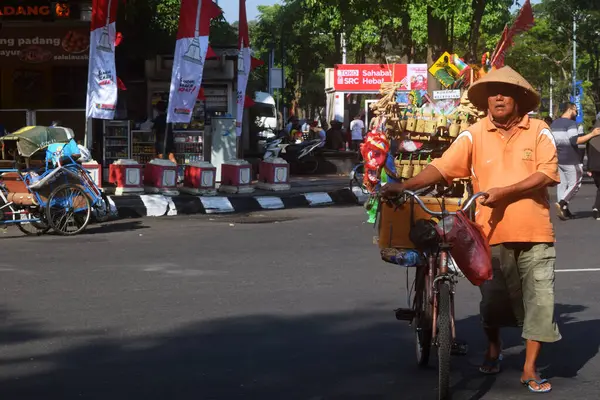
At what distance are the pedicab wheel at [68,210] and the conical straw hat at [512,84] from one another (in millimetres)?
9558

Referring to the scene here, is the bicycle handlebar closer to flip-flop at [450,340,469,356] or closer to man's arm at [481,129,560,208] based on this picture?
man's arm at [481,129,560,208]

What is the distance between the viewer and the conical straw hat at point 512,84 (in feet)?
20.7

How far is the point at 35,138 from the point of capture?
50.9 feet

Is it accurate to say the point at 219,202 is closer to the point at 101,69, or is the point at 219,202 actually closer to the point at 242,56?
the point at 101,69

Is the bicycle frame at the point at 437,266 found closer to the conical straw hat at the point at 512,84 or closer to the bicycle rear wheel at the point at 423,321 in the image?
the bicycle rear wheel at the point at 423,321

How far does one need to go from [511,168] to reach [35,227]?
35.3ft

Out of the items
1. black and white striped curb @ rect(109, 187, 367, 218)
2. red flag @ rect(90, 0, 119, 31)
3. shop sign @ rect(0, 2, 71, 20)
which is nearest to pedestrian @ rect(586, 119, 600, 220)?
black and white striped curb @ rect(109, 187, 367, 218)

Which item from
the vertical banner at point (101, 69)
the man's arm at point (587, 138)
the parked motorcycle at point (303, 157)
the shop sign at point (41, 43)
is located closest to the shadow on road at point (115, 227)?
the vertical banner at point (101, 69)

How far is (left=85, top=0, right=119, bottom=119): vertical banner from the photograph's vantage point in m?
19.6

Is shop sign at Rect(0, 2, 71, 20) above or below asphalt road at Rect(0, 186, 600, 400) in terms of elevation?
above

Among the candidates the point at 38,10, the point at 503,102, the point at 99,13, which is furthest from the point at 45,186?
the point at 503,102

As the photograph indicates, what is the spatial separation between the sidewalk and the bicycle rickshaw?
2.35 meters

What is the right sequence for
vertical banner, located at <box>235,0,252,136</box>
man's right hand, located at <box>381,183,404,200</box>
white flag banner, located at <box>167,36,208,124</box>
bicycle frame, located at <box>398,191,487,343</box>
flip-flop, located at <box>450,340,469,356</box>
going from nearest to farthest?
1. bicycle frame, located at <box>398,191,487,343</box>
2. man's right hand, located at <box>381,183,404,200</box>
3. flip-flop, located at <box>450,340,469,356</box>
4. white flag banner, located at <box>167,36,208,124</box>
5. vertical banner, located at <box>235,0,252,136</box>

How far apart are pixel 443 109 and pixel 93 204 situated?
22.9 ft
